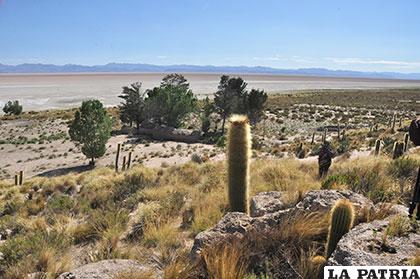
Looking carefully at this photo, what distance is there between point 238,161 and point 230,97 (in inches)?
1404

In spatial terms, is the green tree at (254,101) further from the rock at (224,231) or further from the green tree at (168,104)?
the rock at (224,231)

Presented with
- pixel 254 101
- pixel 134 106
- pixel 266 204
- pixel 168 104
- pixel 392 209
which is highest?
pixel 392 209

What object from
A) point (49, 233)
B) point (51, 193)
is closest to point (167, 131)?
point (51, 193)

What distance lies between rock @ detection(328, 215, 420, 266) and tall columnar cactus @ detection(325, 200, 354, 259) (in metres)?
0.12

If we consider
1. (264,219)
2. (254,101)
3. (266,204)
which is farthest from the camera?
(254,101)

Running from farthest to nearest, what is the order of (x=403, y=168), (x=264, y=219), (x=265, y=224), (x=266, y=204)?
(x=403, y=168) → (x=266, y=204) → (x=264, y=219) → (x=265, y=224)

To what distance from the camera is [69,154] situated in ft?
126

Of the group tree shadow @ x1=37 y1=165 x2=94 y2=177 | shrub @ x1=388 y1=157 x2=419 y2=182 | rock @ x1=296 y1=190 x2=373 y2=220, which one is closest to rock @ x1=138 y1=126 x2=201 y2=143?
tree shadow @ x1=37 y1=165 x2=94 y2=177

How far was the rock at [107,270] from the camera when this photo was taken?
542 centimetres

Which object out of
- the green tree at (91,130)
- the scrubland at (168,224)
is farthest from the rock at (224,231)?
the green tree at (91,130)

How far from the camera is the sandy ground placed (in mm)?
32031

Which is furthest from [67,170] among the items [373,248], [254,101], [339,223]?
[373,248]

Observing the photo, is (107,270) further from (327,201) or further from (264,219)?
(327,201)

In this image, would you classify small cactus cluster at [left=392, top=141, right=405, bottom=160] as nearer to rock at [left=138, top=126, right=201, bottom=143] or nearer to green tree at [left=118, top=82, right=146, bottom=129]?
rock at [left=138, top=126, right=201, bottom=143]
